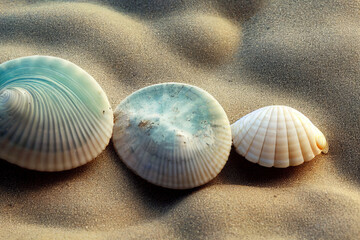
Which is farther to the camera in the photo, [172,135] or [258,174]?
[258,174]

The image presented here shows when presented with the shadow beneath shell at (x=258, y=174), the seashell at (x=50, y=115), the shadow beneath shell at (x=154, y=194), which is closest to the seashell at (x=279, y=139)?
the shadow beneath shell at (x=258, y=174)

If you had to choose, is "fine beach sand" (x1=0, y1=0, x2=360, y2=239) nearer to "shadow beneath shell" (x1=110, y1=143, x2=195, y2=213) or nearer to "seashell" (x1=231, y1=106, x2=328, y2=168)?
"shadow beneath shell" (x1=110, y1=143, x2=195, y2=213)

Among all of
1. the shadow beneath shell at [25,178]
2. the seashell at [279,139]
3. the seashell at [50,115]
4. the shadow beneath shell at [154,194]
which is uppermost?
the seashell at [50,115]

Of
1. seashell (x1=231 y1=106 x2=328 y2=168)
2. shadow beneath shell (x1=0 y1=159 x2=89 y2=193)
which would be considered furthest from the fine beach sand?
seashell (x1=231 y1=106 x2=328 y2=168)

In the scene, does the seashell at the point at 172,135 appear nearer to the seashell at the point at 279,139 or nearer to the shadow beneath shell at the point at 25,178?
the seashell at the point at 279,139

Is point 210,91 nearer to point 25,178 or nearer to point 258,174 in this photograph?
point 258,174

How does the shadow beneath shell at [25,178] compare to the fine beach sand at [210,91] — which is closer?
the fine beach sand at [210,91]

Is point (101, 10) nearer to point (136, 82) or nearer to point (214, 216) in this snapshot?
point (136, 82)

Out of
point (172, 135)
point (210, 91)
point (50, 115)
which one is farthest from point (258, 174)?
point (50, 115)
